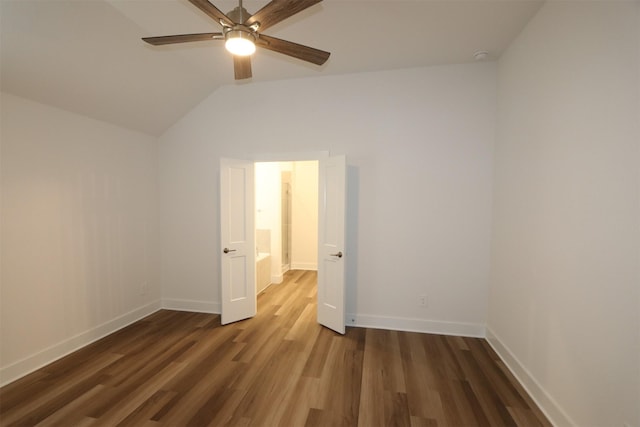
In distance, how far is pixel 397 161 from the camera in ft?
10.7

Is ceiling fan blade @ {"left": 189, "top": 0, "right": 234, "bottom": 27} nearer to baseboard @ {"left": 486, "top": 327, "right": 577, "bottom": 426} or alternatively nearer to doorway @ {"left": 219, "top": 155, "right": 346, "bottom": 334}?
doorway @ {"left": 219, "top": 155, "right": 346, "bottom": 334}

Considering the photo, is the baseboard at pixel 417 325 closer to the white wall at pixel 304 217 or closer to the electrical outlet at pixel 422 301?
the electrical outlet at pixel 422 301

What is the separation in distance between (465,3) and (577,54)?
908 mm

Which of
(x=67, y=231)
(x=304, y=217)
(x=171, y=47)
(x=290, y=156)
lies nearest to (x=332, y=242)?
(x=290, y=156)

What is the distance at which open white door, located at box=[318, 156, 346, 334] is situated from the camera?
3.15 meters

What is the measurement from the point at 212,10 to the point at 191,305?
3.69m

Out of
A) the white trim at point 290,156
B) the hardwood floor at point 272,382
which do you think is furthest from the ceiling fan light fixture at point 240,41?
the hardwood floor at point 272,382

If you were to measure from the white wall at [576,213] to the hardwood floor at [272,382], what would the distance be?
46cm

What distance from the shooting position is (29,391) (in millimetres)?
2188

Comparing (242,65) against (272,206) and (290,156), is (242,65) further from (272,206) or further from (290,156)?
(272,206)

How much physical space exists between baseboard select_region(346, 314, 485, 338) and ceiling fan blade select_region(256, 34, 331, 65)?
115 inches

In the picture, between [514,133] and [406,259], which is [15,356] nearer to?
[406,259]

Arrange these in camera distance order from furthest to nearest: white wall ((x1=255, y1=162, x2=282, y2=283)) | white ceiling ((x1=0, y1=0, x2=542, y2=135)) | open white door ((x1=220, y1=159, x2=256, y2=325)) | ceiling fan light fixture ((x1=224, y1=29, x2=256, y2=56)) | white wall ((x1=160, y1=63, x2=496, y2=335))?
white wall ((x1=255, y1=162, x2=282, y2=283)) < open white door ((x1=220, y1=159, x2=256, y2=325)) < white wall ((x1=160, y1=63, x2=496, y2=335)) < white ceiling ((x1=0, y1=0, x2=542, y2=135)) < ceiling fan light fixture ((x1=224, y1=29, x2=256, y2=56))

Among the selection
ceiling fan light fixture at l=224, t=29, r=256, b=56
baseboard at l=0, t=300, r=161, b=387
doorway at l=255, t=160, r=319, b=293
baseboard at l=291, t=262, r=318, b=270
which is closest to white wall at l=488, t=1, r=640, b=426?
ceiling fan light fixture at l=224, t=29, r=256, b=56
